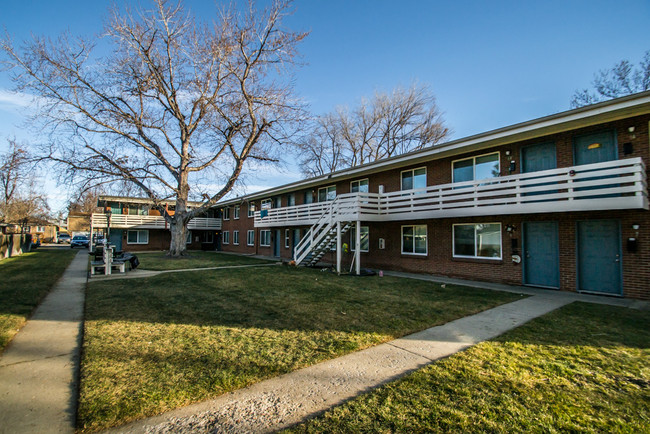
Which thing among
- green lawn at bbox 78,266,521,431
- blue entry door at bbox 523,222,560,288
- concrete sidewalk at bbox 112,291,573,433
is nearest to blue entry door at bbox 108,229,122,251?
green lawn at bbox 78,266,521,431

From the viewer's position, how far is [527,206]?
9.46 meters

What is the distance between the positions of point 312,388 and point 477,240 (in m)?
10.3

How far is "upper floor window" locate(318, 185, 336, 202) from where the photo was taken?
1880 cm

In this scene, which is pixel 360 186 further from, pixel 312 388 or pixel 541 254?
pixel 312 388

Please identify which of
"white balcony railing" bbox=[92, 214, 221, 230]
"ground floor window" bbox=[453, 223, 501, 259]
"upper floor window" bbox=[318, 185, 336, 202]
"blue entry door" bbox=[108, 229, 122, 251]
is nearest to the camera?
"ground floor window" bbox=[453, 223, 501, 259]

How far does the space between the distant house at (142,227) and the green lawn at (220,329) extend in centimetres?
2448

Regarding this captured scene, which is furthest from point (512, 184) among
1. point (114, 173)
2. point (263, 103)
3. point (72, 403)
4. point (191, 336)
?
point (114, 173)

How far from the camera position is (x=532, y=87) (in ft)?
61.2

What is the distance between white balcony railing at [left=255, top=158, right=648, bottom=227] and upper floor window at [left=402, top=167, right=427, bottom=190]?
1.89 ft

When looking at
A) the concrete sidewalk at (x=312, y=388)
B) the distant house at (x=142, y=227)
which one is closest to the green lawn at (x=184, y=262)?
the distant house at (x=142, y=227)

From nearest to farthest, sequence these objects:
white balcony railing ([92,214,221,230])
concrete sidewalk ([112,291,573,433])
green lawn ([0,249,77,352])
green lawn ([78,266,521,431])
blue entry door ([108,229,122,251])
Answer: concrete sidewalk ([112,291,573,433]), green lawn ([78,266,521,431]), green lawn ([0,249,77,352]), white balcony railing ([92,214,221,230]), blue entry door ([108,229,122,251])

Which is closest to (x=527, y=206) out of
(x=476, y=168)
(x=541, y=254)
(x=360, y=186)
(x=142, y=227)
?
(x=541, y=254)

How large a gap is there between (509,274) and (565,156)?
4147 mm

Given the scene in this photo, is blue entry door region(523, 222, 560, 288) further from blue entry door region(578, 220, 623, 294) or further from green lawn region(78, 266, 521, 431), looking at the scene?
green lawn region(78, 266, 521, 431)
